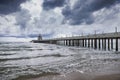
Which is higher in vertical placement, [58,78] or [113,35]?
[113,35]

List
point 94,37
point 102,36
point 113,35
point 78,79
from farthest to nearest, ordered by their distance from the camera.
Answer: point 94,37
point 102,36
point 113,35
point 78,79

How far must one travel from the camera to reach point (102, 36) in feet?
135

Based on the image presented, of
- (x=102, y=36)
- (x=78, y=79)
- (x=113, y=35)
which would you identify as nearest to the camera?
(x=78, y=79)

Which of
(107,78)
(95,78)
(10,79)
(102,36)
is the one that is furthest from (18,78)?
Result: (102,36)

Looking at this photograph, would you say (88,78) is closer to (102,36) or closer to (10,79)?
(10,79)

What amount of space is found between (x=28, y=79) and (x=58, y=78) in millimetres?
1639

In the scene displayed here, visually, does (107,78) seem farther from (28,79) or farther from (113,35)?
(113,35)

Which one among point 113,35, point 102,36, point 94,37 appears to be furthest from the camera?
point 94,37

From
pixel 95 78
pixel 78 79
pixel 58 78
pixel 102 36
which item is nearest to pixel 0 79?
pixel 58 78

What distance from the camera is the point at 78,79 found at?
9562 millimetres

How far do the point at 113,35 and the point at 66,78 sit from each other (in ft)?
91.4

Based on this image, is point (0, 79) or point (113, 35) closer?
point (0, 79)

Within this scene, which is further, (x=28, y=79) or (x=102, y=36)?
(x=102, y=36)

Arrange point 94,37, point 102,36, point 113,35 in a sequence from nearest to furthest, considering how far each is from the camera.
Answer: point 113,35
point 102,36
point 94,37
